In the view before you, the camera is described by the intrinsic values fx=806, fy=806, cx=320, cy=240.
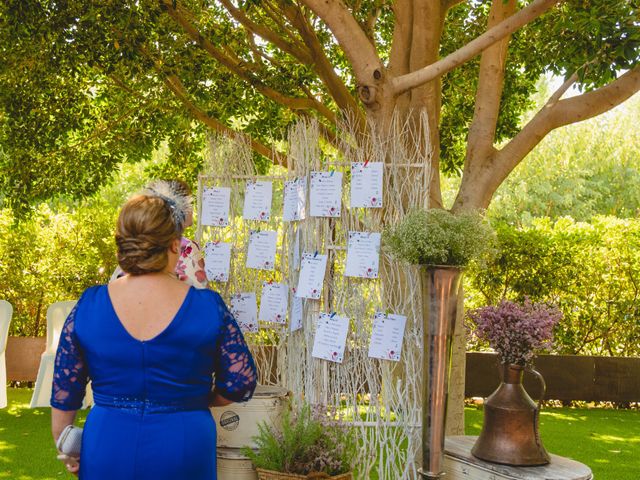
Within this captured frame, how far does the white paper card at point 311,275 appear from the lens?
448 centimetres

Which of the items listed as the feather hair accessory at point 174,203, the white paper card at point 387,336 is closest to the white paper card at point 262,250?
the white paper card at point 387,336

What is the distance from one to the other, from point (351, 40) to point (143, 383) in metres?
A: 3.18

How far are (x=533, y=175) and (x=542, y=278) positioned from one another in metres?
13.6

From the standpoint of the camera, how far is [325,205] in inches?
177

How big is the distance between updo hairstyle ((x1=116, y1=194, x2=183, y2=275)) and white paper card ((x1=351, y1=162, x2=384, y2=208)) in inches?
87.9

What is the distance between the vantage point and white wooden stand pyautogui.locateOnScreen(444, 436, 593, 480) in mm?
3260

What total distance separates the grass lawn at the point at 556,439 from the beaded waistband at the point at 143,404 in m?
3.36

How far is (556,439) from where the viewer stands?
6879 mm

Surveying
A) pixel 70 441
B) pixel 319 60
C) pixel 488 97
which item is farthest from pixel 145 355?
pixel 319 60

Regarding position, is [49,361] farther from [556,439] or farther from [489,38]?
[489,38]

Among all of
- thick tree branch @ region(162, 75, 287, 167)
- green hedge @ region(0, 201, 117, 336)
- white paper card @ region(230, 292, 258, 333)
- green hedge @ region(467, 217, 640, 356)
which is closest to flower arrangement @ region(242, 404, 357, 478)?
white paper card @ region(230, 292, 258, 333)

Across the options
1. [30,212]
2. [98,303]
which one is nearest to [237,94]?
[30,212]

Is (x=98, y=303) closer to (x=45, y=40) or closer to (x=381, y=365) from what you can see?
(x=381, y=365)

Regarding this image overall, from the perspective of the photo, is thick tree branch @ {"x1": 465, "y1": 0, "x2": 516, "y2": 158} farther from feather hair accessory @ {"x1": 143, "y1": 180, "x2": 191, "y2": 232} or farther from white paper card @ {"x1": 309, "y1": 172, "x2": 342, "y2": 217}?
feather hair accessory @ {"x1": 143, "y1": 180, "x2": 191, "y2": 232}
